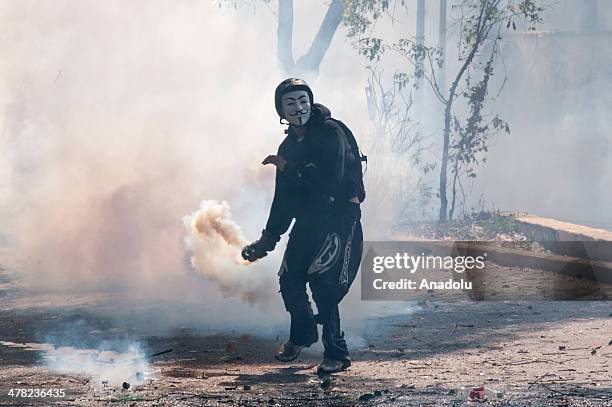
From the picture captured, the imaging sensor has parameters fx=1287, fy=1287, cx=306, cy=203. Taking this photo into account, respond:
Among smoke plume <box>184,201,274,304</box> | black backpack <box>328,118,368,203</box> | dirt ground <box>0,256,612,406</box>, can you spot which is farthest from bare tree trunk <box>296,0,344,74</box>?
black backpack <box>328,118,368,203</box>

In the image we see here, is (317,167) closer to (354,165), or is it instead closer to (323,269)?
(354,165)

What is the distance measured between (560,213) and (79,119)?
11.8 meters

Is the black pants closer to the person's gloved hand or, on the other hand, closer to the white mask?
the person's gloved hand

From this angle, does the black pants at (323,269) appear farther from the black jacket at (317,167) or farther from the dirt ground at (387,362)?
the dirt ground at (387,362)

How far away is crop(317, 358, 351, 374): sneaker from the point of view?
26.5 ft

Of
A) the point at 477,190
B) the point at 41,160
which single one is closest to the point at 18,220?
the point at 41,160

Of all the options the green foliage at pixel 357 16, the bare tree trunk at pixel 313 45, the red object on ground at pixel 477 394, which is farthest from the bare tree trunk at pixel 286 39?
the red object on ground at pixel 477 394

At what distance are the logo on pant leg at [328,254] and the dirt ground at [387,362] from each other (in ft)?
2.19

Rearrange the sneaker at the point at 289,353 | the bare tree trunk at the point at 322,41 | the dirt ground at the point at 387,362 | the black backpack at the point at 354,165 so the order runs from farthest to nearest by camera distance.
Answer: the bare tree trunk at the point at 322,41 < the sneaker at the point at 289,353 < the black backpack at the point at 354,165 < the dirt ground at the point at 387,362

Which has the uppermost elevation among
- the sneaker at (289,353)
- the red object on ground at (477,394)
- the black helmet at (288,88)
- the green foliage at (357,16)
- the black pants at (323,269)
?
the green foliage at (357,16)

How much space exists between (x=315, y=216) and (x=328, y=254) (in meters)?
0.26

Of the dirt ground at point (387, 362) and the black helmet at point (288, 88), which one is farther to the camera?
the black helmet at point (288, 88)

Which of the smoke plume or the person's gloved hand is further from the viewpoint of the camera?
the smoke plume

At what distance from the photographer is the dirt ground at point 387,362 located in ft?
23.5
